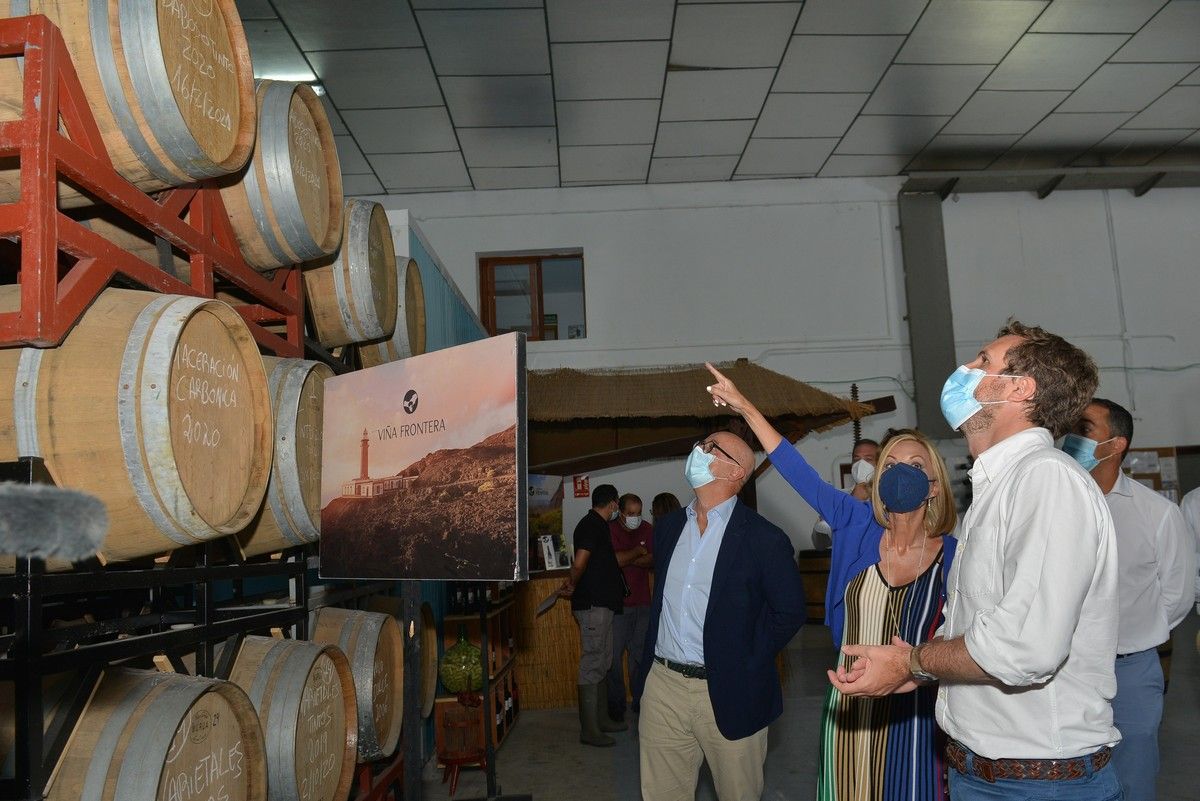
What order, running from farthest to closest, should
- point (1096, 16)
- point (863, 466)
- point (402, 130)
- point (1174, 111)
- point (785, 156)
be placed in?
point (785, 156) < point (1174, 111) < point (402, 130) < point (1096, 16) < point (863, 466)

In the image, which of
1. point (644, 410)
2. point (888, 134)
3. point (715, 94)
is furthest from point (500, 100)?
point (888, 134)

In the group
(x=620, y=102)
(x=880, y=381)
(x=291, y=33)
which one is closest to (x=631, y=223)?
(x=620, y=102)

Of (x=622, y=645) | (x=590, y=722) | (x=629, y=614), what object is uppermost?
(x=629, y=614)

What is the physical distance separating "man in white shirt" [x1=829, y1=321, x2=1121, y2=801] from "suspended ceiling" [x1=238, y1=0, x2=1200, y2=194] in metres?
4.93

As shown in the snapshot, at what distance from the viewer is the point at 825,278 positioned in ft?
30.1

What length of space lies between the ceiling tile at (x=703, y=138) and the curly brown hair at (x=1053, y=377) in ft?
21.2

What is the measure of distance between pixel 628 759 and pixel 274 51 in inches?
208

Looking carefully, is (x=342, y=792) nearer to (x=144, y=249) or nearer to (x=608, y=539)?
(x=144, y=249)

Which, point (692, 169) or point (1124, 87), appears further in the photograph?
point (692, 169)

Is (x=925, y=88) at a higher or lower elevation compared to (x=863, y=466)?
higher

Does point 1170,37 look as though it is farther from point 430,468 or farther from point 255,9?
point 430,468

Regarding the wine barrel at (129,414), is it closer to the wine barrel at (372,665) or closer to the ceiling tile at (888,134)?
the wine barrel at (372,665)

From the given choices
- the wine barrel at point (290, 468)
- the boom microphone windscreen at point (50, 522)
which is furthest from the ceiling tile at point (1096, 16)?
the boom microphone windscreen at point (50, 522)

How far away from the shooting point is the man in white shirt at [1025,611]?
1.53 metres
